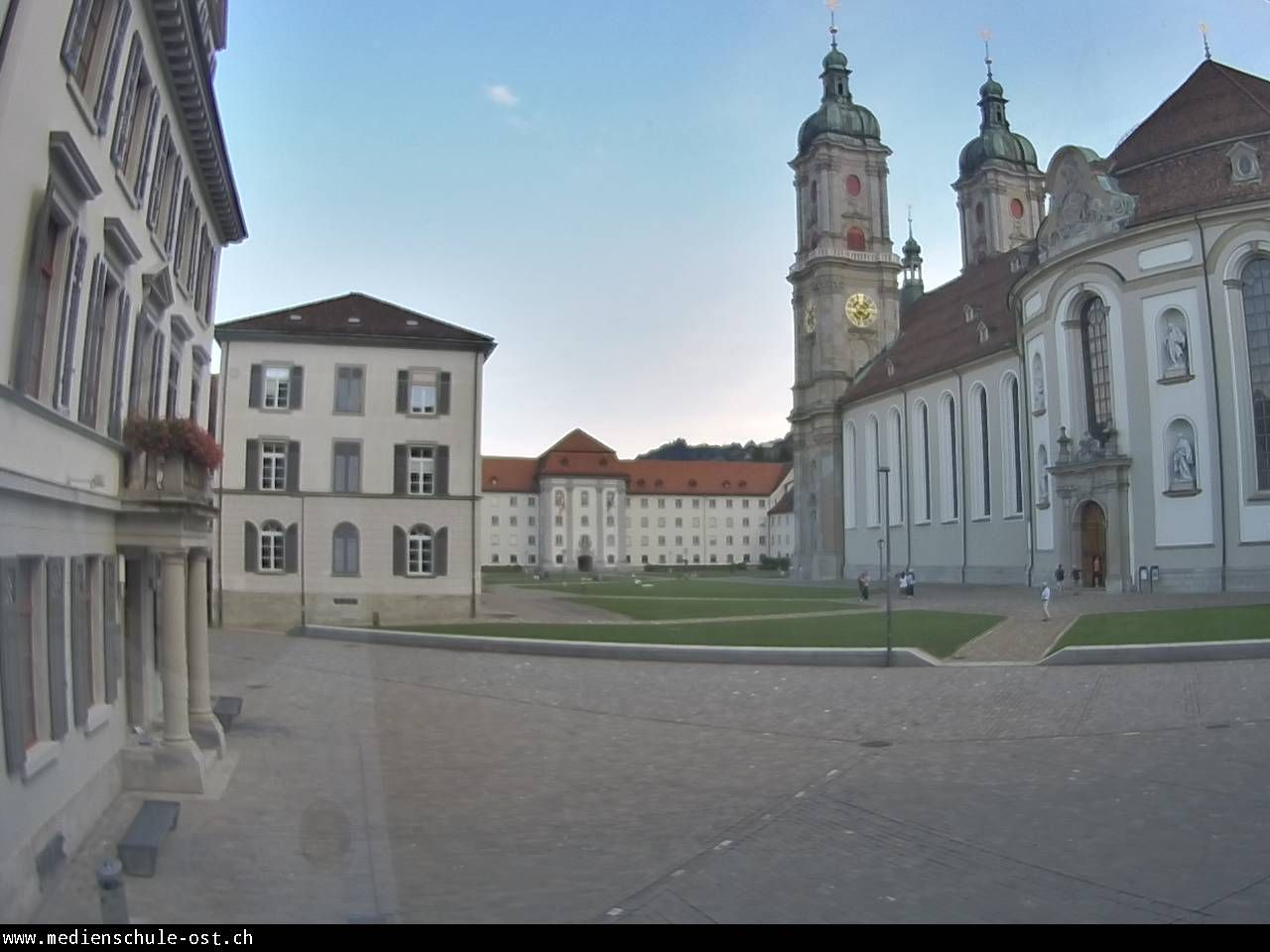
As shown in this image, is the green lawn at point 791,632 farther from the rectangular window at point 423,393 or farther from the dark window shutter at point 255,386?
the dark window shutter at point 255,386

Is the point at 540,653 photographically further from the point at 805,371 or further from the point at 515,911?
the point at 805,371

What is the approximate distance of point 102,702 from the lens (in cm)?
1140

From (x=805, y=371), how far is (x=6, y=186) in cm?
8083

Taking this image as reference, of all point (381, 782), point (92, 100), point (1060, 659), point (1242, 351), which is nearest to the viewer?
point (92, 100)

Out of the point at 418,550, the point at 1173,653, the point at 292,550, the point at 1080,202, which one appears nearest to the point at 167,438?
the point at 1173,653

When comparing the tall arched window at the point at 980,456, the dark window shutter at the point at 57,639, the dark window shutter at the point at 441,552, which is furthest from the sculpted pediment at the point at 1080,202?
the dark window shutter at the point at 57,639

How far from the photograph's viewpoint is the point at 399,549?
38656mm

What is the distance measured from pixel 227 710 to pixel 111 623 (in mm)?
4701

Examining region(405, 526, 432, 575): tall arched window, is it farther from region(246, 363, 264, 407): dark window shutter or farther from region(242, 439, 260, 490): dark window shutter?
region(246, 363, 264, 407): dark window shutter

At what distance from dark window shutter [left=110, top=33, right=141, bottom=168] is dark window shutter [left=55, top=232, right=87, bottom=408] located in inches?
69.4

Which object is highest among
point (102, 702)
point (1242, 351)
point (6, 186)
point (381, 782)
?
point (1242, 351)

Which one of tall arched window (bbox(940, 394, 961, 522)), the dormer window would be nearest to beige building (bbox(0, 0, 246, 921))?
the dormer window

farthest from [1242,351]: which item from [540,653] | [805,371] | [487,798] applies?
[805,371]

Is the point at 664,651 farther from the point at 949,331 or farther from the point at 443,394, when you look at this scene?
the point at 949,331
